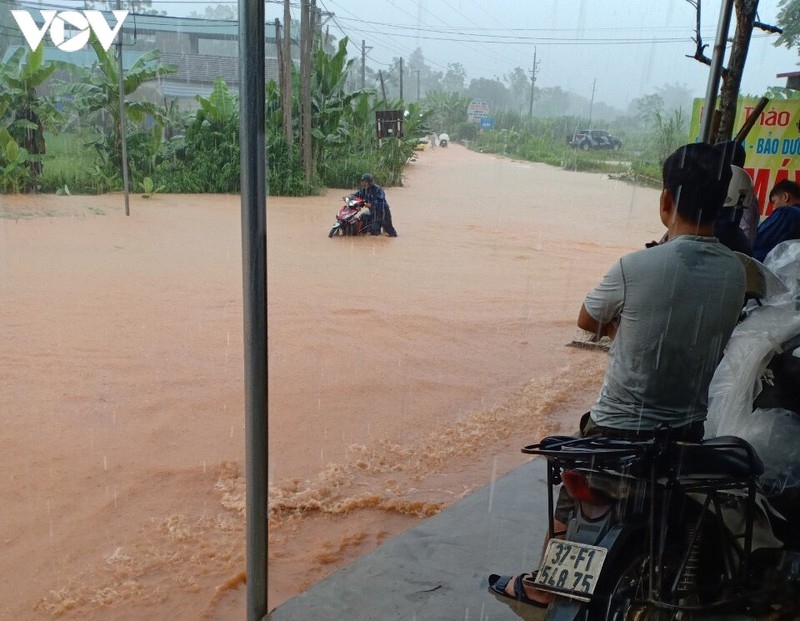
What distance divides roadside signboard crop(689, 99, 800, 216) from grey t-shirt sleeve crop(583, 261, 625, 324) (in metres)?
5.64

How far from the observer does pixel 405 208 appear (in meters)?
20.5

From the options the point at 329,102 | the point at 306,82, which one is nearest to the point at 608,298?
the point at 306,82

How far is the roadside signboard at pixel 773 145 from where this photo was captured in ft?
23.9

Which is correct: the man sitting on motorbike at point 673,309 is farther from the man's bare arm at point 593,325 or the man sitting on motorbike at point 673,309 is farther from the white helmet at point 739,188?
the white helmet at point 739,188

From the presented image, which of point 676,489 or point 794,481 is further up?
point 676,489

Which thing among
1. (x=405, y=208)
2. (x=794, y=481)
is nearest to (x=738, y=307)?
(x=794, y=481)

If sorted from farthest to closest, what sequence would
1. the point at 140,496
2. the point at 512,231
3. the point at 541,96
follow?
the point at 541,96
the point at 512,231
the point at 140,496

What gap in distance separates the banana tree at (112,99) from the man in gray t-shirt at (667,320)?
51.2ft

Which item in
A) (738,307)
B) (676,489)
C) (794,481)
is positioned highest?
(738,307)

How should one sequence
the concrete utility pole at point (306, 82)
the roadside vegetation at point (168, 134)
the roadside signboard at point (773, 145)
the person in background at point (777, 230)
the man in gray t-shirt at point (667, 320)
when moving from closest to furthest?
the man in gray t-shirt at point (667, 320) < the person in background at point (777, 230) < the roadside signboard at point (773, 145) < the concrete utility pole at point (306, 82) < the roadside vegetation at point (168, 134)

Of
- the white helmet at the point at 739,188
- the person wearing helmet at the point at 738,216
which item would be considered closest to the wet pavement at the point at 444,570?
the person wearing helmet at the point at 738,216

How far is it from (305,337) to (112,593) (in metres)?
4.80

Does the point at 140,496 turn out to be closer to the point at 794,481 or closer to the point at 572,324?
the point at 794,481

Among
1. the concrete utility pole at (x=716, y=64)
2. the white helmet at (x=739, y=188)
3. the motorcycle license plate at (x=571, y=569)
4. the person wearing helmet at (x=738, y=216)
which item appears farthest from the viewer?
the concrete utility pole at (x=716, y=64)
